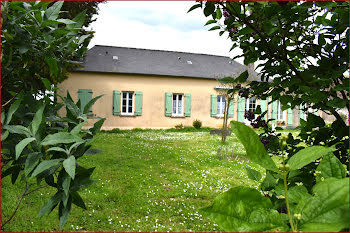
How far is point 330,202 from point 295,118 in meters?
23.3

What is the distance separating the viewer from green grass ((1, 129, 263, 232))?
414 centimetres

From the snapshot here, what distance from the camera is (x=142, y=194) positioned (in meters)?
5.50

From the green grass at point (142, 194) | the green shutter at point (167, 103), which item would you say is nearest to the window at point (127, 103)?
the green shutter at point (167, 103)

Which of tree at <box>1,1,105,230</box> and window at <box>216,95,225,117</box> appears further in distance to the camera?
window at <box>216,95,225,117</box>

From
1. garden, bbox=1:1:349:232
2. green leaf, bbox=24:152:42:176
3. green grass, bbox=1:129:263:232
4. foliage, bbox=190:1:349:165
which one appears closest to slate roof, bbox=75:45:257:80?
green grass, bbox=1:129:263:232

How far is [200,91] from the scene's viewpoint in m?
20.2

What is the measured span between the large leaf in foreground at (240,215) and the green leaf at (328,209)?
0.05 metres

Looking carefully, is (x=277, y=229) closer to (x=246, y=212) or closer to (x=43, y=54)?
(x=246, y=212)

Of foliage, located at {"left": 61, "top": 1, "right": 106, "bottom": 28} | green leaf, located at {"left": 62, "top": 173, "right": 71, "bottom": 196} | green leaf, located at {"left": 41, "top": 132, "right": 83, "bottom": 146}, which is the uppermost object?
foliage, located at {"left": 61, "top": 1, "right": 106, "bottom": 28}

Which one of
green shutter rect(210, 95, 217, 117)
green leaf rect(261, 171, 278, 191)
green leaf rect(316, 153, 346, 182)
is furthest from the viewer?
green shutter rect(210, 95, 217, 117)

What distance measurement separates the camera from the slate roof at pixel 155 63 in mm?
18844

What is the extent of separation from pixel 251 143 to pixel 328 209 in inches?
7.3

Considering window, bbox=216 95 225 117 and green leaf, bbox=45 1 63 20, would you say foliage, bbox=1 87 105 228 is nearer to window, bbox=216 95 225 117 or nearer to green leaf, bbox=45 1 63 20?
green leaf, bbox=45 1 63 20

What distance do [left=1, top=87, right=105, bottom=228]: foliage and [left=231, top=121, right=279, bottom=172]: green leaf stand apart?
0.56m
